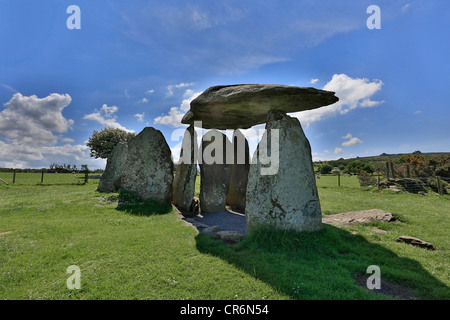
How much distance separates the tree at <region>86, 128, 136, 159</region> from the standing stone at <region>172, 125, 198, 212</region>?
29.9 metres

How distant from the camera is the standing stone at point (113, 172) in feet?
49.9

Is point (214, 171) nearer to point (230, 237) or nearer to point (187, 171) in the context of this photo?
point (187, 171)

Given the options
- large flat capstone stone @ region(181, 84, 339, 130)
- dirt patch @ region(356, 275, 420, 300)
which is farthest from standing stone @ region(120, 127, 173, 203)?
dirt patch @ region(356, 275, 420, 300)

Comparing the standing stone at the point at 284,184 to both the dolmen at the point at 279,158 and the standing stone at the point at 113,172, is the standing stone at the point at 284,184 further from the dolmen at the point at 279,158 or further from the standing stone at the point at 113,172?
the standing stone at the point at 113,172

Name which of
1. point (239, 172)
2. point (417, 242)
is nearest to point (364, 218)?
point (417, 242)

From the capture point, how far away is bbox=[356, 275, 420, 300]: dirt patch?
382 cm

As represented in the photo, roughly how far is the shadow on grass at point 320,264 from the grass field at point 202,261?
0.02 meters

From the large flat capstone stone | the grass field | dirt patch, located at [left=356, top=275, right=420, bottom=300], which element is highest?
the large flat capstone stone

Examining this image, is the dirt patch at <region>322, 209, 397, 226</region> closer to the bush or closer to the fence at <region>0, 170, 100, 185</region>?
the bush

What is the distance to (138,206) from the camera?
10.3 metres

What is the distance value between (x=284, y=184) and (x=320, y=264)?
7.55ft

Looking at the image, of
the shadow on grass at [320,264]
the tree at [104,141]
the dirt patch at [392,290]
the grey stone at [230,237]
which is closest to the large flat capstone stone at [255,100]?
the shadow on grass at [320,264]

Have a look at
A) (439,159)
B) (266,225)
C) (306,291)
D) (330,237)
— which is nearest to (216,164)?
(266,225)

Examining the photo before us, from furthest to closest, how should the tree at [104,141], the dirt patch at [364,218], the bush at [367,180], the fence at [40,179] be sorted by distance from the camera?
the tree at [104,141], the fence at [40,179], the bush at [367,180], the dirt patch at [364,218]
